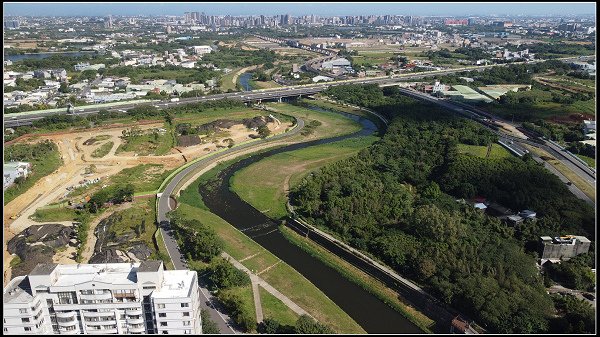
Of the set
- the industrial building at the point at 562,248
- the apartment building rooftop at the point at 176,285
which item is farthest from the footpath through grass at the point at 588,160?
the apartment building rooftop at the point at 176,285

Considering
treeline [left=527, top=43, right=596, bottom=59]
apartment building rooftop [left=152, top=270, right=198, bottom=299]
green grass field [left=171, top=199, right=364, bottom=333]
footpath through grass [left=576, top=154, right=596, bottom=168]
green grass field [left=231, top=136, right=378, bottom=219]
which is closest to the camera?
apartment building rooftop [left=152, top=270, right=198, bottom=299]

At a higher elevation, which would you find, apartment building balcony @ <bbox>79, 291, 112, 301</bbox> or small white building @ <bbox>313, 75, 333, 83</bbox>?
apartment building balcony @ <bbox>79, 291, 112, 301</bbox>

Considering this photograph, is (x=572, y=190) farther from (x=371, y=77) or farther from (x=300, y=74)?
(x=300, y=74)

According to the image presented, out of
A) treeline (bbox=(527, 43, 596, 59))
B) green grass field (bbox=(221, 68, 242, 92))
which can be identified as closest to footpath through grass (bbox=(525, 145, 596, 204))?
green grass field (bbox=(221, 68, 242, 92))

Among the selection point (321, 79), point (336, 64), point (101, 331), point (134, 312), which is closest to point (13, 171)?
point (101, 331)

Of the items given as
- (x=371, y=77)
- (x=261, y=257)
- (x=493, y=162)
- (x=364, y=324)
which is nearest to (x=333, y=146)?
(x=493, y=162)

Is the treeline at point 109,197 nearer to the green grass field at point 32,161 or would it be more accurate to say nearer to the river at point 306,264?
the river at point 306,264

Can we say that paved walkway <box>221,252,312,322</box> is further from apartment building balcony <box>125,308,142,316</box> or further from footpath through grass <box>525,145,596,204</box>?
footpath through grass <box>525,145,596,204</box>

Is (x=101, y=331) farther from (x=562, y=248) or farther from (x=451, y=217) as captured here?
(x=562, y=248)
